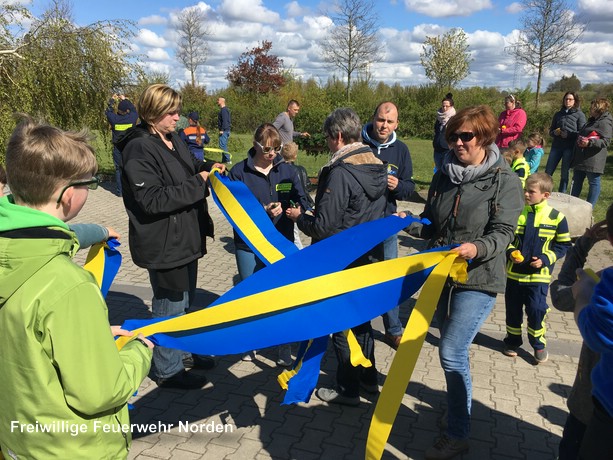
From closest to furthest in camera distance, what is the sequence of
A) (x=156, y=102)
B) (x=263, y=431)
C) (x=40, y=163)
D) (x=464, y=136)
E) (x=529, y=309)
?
1. (x=40, y=163)
2. (x=464, y=136)
3. (x=156, y=102)
4. (x=263, y=431)
5. (x=529, y=309)

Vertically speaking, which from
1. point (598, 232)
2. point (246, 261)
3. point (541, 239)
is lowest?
point (246, 261)

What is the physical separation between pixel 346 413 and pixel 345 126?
6.76ft

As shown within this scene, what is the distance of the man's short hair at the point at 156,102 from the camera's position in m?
3.26

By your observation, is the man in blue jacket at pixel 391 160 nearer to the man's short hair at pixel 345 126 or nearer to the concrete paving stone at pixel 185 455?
the man's short hair at pixel 345 126

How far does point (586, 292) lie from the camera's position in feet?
6.51

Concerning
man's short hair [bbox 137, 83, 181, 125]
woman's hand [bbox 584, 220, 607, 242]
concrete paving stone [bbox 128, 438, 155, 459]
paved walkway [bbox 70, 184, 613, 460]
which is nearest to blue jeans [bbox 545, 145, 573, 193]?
paved walkway [bbox 70, 184, 613, 460]

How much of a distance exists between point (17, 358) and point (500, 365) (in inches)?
151

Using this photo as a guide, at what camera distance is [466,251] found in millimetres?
2654

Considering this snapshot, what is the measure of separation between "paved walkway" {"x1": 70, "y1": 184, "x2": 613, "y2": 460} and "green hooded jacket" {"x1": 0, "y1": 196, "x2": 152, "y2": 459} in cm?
160

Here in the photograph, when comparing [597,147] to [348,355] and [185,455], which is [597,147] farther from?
[185,455]

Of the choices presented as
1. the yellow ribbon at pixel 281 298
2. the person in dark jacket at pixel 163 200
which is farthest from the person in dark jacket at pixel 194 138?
the yellow ribbon at pixel 281 298

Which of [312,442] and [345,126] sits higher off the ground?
[345,126]

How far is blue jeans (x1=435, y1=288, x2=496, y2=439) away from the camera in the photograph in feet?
9.45

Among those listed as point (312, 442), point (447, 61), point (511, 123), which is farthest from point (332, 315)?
point (447, 61)
